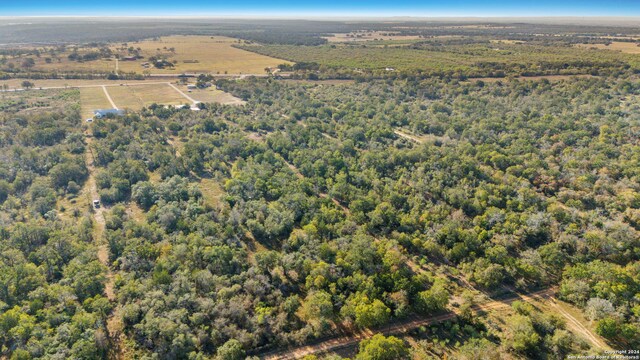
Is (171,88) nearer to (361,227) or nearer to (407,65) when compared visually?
(407,65)

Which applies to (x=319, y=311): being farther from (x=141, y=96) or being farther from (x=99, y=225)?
(x=141, y=96)

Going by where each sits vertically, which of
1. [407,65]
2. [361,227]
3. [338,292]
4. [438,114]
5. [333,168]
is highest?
[407,65]

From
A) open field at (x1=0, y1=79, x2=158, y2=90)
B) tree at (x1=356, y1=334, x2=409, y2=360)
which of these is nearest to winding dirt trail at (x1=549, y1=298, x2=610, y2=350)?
tree at (x1=356, y1=334, x2=409, y2=360)

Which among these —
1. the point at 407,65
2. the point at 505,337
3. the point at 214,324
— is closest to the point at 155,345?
the point at 214,324

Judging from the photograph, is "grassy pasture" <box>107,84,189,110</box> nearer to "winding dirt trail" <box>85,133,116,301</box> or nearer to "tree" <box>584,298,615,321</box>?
"winding dirt trail" <box>85,133,116,301</box>

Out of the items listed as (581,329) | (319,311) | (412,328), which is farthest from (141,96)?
(581,329)
